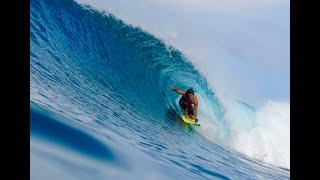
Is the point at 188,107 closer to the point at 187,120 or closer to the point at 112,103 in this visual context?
the point at 187,120

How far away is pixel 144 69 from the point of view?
6.91m

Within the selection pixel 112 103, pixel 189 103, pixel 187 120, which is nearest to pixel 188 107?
pixel 189 103

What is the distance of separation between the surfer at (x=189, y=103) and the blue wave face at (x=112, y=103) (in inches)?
4.4

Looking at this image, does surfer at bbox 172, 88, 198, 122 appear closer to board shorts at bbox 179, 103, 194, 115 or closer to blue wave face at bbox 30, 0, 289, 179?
board shorts at bbox 179, 103, 194, 115

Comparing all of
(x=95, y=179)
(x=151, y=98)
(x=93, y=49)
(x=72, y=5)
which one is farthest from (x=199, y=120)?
(x=95, y=179)

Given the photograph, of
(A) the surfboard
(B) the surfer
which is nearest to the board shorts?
(B) the surfer

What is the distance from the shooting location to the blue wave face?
4328 mm

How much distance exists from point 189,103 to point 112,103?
4.25 feet

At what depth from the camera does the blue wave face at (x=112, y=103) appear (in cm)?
433

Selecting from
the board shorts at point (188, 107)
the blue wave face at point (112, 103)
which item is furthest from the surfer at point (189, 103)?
the blue wave face at point (112, 103)

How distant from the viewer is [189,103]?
21.6 ft

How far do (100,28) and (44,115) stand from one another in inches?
100
